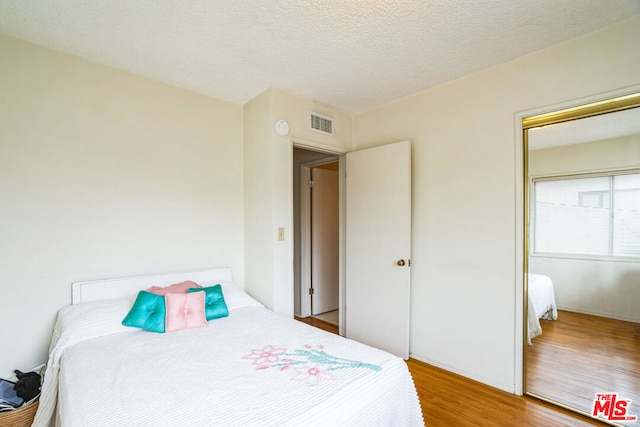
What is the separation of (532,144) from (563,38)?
0.68 meters

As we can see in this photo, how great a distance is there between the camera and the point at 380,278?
284 cm

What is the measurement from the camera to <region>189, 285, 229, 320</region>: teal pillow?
212 cm

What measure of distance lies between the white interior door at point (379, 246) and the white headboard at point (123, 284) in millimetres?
1530

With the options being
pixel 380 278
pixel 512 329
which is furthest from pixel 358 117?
pixel 512 329

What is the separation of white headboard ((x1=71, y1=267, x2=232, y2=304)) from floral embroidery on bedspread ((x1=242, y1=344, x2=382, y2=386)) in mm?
1190

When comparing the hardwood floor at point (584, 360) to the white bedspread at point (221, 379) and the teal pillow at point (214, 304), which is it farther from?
the teal pillow at point (214, 304)

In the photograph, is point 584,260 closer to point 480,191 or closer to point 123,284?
point 480,191

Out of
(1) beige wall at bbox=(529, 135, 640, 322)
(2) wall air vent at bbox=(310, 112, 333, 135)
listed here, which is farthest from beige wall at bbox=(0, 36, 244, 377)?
(1) beige wall at bbox=(529, 135, 640, 322)

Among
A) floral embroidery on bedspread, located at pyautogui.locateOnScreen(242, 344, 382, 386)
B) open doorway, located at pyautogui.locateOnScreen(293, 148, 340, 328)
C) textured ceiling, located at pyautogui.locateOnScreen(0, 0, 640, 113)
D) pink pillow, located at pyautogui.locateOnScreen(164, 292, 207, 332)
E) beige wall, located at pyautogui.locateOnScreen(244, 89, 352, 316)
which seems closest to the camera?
floral embroidery on bedspread, located at pyautogui.locateOnScreen(242, 344, 382, 386)

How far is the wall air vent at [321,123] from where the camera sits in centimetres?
289

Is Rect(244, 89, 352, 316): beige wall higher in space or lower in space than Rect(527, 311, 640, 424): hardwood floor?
higher

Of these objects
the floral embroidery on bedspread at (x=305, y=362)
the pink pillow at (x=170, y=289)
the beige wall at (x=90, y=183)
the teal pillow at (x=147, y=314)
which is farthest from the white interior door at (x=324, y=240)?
the floral embroidery on bedspread at (x=305, y=362)

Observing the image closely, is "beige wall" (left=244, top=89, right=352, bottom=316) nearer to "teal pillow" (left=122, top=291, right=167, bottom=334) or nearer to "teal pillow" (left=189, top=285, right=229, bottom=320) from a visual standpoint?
"teal pillow" (left=189, top=285, right=229, bottom=320)

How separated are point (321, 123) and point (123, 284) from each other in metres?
2.23
